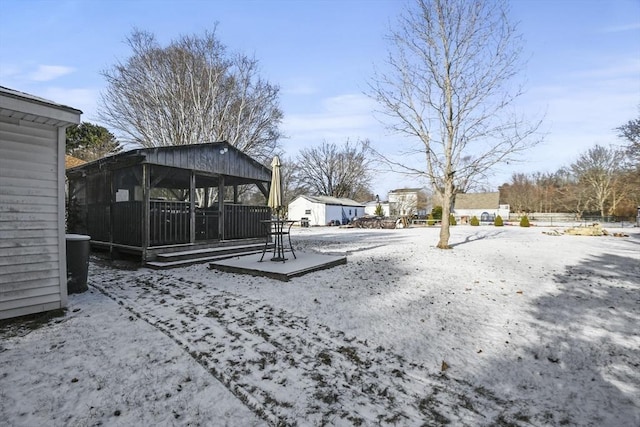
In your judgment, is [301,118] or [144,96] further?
[301,118]

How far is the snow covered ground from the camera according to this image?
2.25 m

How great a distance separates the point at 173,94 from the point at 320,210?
2097cm

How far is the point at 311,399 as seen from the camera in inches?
93.6

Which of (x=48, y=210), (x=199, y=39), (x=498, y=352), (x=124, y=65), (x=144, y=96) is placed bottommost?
(x=498, y=352)

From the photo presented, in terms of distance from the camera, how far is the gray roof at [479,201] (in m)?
51.5

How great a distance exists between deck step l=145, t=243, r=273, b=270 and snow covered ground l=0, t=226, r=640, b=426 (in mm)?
1736

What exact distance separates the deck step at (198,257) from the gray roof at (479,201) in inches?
1959

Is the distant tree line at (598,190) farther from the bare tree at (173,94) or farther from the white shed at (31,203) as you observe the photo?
the white shed at (31,203)

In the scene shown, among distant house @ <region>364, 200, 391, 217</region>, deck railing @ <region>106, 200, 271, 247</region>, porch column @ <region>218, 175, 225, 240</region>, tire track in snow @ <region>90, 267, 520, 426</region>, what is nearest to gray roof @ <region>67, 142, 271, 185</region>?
porch column @ <region>218, 175, 225, 240</region>

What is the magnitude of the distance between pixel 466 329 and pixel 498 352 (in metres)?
0.58

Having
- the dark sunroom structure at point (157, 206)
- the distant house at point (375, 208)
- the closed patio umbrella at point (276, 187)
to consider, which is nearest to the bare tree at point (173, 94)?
the dark sunroom structure at point (157, 206)

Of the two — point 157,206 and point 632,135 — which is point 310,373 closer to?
point 157,206

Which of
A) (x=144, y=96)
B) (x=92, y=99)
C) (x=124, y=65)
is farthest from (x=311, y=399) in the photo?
(x=92, y=99)

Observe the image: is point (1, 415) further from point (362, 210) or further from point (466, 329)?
point (362, 210)
